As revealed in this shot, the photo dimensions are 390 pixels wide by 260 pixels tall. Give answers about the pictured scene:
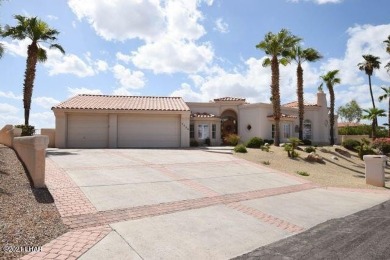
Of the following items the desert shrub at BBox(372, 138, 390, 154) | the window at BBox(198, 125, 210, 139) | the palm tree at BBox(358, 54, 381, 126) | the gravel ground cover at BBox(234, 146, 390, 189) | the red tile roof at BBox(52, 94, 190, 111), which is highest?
the palm tree at BBox(358, 54, 381, 126)

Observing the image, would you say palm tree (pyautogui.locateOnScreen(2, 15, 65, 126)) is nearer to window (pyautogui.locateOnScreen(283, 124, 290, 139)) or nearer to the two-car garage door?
the two-car garage door

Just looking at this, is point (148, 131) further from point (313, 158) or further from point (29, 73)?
point (313, 158)

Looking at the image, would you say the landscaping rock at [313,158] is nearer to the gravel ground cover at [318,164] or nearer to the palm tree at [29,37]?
the gravel ground cover at [318,164]

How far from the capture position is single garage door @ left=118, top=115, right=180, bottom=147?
83.3ft

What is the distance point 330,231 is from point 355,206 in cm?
338

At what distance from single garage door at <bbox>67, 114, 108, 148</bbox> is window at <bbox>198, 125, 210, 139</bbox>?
8.96m

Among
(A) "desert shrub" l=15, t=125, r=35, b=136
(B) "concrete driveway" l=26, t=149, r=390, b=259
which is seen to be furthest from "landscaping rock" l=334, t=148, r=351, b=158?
(A) "desert shrub" l=15, t=125, r=35, b=136

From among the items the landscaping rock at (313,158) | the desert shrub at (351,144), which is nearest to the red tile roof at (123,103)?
the landscaping rock at (313,158)

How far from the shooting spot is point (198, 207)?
819 centimetres

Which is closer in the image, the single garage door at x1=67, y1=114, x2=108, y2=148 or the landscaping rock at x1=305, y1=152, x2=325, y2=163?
the landscaping rock at x1=305, y1=152, x2=325, y2=163

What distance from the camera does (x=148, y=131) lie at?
25.8 meters

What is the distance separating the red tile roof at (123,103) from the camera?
2534 cm

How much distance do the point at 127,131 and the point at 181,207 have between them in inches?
719

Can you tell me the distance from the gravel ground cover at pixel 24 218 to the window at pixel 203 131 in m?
21.1
